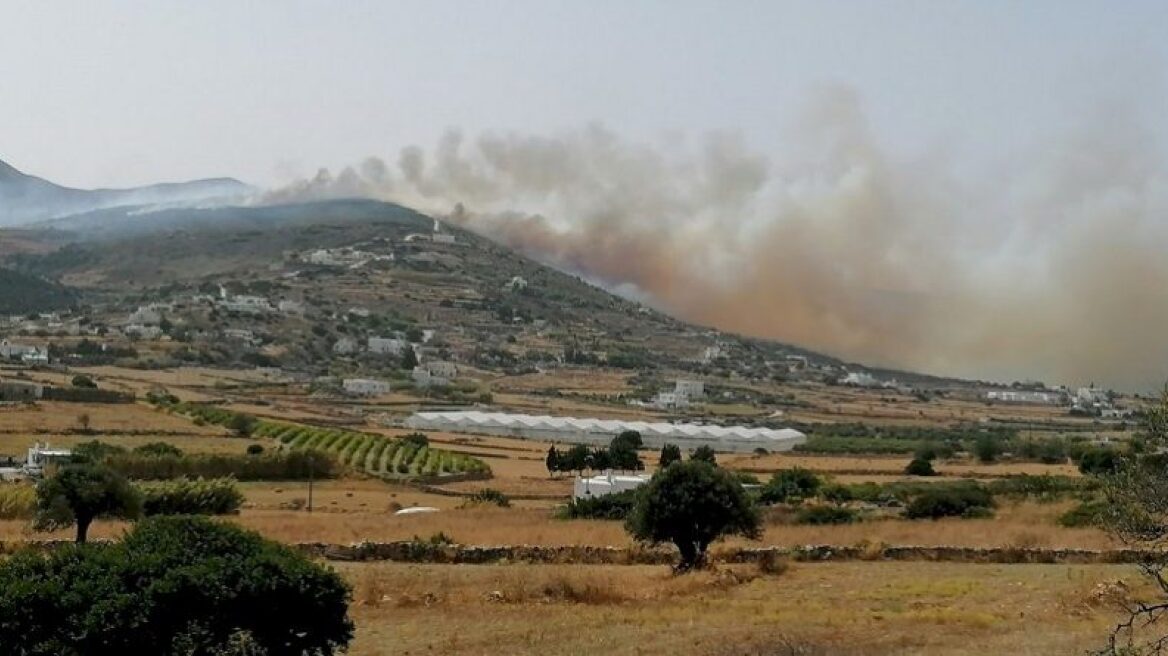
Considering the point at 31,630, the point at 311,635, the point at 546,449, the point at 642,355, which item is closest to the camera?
the point at 31,630

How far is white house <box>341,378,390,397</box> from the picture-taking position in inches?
4611

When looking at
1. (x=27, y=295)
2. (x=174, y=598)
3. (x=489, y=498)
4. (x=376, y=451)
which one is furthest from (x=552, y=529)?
(x=27, y=295)

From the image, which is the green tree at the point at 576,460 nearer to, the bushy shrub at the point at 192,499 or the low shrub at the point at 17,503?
the bushy shrub at the point at 192,499

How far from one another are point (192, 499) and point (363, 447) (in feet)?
92.7

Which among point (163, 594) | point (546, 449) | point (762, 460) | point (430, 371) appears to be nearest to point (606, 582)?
point (163, 594)

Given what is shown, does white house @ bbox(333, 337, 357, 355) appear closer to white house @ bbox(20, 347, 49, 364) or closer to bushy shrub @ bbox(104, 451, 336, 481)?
white house @ bbox(20, 347, 49, 364)

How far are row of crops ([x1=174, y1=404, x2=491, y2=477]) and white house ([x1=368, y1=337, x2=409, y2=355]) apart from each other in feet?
237

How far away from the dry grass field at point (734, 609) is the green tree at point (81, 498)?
8453 mm

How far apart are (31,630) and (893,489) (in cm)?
4200

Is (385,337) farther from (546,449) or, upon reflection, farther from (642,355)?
(546,449)

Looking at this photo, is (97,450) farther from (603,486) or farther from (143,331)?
(143,331)

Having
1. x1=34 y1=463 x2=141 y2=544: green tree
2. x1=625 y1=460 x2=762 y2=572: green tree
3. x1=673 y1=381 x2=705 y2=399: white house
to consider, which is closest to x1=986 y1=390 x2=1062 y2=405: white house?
x1=673 y1=381 x2=705 y2=399: white house

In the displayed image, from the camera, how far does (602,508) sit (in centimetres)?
3953

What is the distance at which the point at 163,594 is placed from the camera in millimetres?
11773
